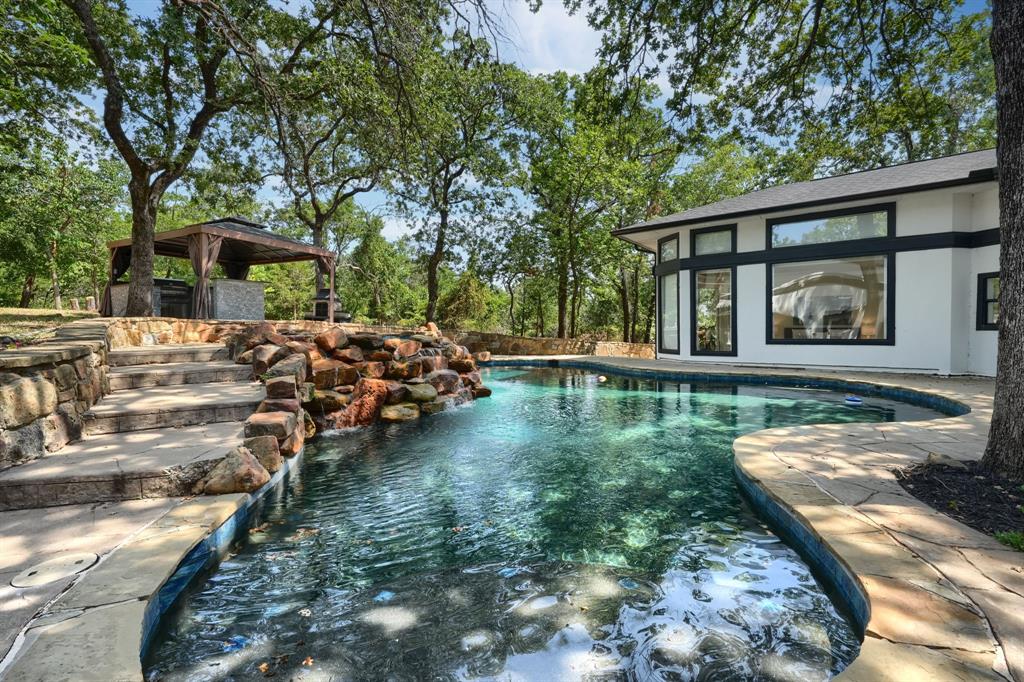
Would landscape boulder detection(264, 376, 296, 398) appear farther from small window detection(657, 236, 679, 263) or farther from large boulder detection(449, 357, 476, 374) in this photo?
small window detection(657, 236, 679, 263)

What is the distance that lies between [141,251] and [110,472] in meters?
8.22

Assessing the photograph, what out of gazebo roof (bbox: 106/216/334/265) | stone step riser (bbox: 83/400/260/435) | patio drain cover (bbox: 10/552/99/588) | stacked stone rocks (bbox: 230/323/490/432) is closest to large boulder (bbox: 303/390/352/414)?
stacked stone rocks (bbox: 230/323/490/432)

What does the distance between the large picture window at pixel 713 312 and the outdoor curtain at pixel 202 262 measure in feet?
32.8

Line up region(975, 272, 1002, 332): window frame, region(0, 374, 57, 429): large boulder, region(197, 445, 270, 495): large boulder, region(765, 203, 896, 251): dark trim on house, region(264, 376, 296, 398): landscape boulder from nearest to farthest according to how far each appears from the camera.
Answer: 1. region(0, 374, 57, 429): large boulder
2. region(197, 445, 270, 495): large boulder
3. region(264, 376, 296, 398): landscape boulder
4. region(975, 272, 1002, 332): window frame
5. region(765, 203, 896, 251): dark trim on house

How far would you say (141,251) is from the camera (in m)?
8.43

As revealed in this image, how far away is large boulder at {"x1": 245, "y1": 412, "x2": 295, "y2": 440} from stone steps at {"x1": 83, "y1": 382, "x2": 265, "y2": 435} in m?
0.27

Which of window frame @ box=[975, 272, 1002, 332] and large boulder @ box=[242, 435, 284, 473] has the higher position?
window frame @ box=[975, 272, 1002, 332]

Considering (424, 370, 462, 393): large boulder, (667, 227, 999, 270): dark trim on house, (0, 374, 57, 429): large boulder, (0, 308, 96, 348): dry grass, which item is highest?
(667, 227, 999, 270): dark trim on house

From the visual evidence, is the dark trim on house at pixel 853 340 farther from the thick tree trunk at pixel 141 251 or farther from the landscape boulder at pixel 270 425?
the thick tree trunk at pixel 141 251

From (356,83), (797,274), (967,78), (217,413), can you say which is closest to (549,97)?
(797,274)

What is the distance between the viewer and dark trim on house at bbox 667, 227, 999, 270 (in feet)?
24.4

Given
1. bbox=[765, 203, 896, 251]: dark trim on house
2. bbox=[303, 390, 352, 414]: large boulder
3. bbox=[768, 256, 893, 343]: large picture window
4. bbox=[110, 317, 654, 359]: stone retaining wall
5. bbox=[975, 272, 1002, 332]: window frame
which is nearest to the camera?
bbox=[303, 390, 352, 414]: large boulder

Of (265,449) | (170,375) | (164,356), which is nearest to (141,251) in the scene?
(164,356)

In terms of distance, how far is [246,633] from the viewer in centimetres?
172
